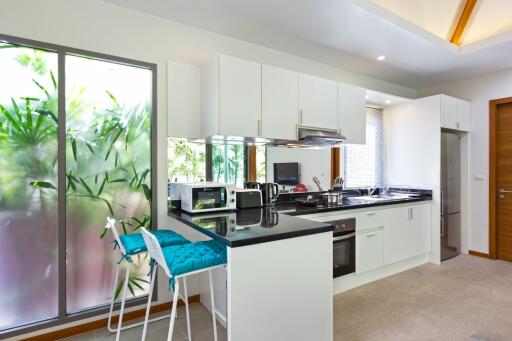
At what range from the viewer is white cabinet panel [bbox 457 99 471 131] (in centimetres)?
392

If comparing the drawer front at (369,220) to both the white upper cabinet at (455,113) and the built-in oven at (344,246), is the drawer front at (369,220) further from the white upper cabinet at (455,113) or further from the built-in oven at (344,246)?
the white upper cabinet at (455,113)

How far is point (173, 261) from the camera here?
4.78 feet

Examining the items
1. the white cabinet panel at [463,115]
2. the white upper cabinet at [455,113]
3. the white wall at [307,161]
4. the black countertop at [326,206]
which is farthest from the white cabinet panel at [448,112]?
the white wall at [307,161]

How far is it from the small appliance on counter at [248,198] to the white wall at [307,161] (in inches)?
18.4

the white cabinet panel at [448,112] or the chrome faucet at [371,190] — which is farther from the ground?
the white cabinet panel at [448,112]

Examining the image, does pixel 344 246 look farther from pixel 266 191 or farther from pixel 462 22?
pixel 462 22

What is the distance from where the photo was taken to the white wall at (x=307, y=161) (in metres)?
3.08

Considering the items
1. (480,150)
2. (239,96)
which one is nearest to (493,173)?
(480,150)

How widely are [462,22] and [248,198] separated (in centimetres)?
312

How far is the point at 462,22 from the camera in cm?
318

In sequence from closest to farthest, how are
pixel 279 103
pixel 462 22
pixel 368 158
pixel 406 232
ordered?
pixel 279 103 < pixel 462 22 < pixel 406 232 < pixel 368 158

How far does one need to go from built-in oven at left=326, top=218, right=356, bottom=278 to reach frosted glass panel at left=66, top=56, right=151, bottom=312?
5.78 ft

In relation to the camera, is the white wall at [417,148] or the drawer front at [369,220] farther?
the white wall at [417,148]

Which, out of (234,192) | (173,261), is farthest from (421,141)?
(173,261)
